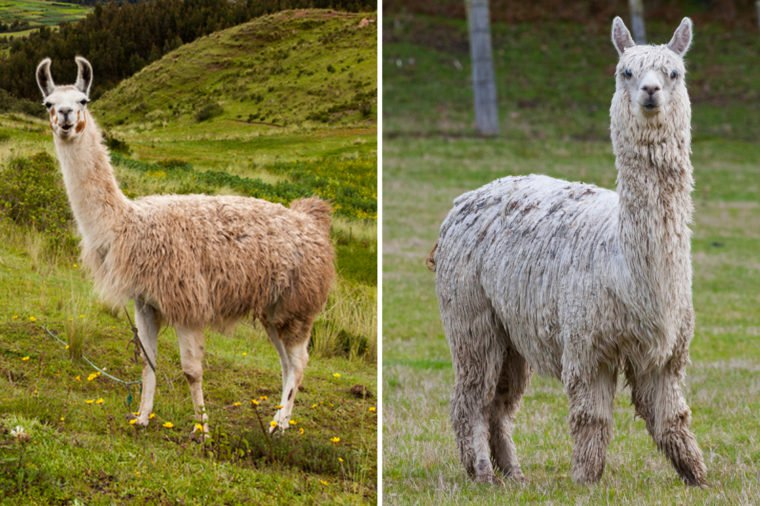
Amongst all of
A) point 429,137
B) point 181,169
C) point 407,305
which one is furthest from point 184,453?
point 429,137

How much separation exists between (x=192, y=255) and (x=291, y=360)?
80cm

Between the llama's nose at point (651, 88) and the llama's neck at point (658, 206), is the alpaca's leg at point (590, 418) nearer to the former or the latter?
the llama's neck at point (658, 206)

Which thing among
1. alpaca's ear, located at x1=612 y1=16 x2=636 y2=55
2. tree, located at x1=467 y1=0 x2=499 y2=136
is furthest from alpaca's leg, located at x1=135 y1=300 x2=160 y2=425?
tree, located at x1=467 y1=0 x2=499 y2=136

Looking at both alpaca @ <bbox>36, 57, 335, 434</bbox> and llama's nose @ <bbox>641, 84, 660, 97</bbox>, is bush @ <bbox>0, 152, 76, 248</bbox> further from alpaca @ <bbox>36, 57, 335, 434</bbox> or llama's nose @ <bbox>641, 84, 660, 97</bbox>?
llama's nose @ <bbox>641, 84, 660, 97</bbox>

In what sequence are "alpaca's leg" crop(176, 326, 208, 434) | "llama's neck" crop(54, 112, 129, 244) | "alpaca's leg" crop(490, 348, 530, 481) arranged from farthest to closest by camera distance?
"alpaca's leg" crop(490, 348, 530, 481) → "alpaca's leg" crop(176, 326, 208, 434) → "llama's neck" crop(54, 112, 129, 244)

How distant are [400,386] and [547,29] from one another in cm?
3073

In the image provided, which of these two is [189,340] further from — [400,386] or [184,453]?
[400,386]

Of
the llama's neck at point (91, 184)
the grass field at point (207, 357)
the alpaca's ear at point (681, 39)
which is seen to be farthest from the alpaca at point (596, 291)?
the llama's neck at point (91, 184)

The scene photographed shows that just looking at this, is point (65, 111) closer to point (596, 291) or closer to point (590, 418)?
point (596, 291)

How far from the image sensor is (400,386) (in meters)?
10.6

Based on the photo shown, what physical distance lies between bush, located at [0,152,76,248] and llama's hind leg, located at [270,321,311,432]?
1.29 meters

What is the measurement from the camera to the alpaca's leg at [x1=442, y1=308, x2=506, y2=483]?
7.32m

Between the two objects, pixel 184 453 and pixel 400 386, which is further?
pixel 400 386

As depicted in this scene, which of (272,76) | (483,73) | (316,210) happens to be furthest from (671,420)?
(483,73)
